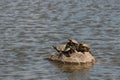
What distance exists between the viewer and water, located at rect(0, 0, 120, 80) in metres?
22.8

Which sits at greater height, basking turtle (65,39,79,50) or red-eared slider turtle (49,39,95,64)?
basking turtle (65,39,79,50)

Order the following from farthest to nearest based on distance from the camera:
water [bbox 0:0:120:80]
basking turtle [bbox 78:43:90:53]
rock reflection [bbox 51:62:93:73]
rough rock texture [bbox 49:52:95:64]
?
basking turtle [bbox 78:43:90:53] < rough rock texture [bbox 49:52:95:64] < rock reflection [bbox 51:62:93:73] < water [bbox 0:0:120:80]

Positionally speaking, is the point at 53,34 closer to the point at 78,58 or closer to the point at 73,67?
the point at 78,58

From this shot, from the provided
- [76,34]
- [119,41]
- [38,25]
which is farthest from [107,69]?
[38,25]

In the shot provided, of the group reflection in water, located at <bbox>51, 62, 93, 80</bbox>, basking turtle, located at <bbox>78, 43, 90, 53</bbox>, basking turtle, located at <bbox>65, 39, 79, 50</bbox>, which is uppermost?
basking turtle, located at <bbox>65, 39, 79, 50</bbox>

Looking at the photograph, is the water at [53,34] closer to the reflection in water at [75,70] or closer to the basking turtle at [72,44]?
the reflection in water at [75,70]

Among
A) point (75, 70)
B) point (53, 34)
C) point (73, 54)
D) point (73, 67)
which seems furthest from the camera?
point (53, 34)

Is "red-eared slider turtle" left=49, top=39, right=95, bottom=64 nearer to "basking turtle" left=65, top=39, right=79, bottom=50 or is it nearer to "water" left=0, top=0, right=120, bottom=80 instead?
"basking turtle" left=65, top=39, right=79, bottom=50

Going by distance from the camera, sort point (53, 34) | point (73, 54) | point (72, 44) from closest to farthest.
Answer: point (73, 54) → point (72, 44) → point (53, 34)

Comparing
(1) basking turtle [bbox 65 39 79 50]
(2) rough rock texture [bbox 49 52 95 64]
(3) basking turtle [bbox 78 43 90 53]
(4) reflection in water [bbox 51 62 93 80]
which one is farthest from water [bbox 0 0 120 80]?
(1) basking turtle [bbox 65 39 79 50]

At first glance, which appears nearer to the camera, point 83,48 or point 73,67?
point 73,67

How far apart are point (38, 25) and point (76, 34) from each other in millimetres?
3813

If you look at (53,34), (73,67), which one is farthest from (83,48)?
(53,34)

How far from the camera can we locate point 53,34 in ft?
98.8
